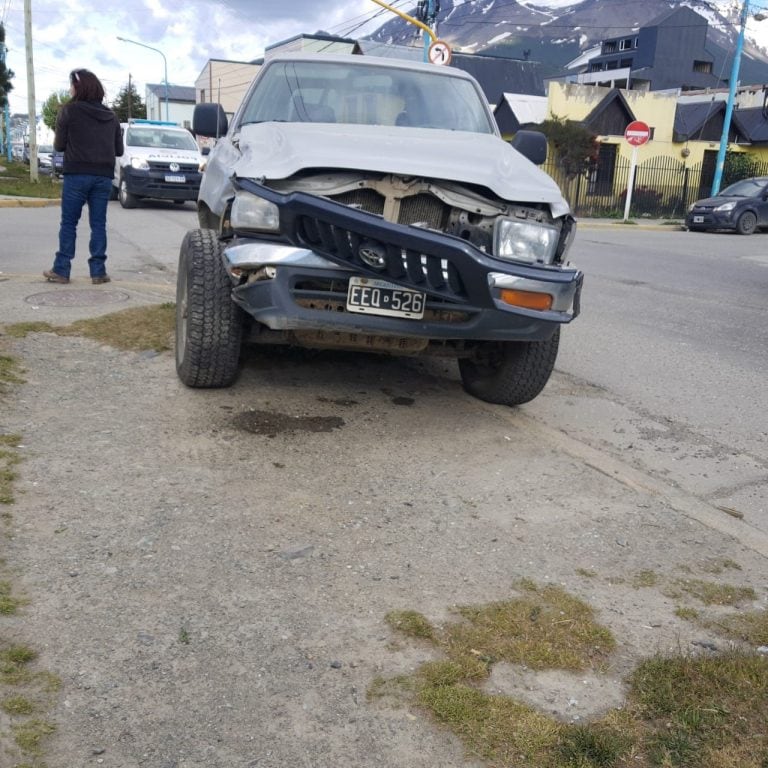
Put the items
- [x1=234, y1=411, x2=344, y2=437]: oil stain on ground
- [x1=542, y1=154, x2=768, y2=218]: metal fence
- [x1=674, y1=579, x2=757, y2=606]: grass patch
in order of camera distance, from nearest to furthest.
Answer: [x1=674, y1=579, x2=757, y2=606]: grass patch < [x1=234, y1=411, x2=344, y2=437]: oil stain on ground < [x1=542, y1=154, x2=768, y2=218]: metal fence

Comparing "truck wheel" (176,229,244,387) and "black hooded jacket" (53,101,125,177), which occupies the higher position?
"black hooded jacket" (53,101,125,177)

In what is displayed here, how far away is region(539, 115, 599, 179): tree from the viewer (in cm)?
3225

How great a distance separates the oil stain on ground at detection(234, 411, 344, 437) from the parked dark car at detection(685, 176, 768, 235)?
22.1 metres

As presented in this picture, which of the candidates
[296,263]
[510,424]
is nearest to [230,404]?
[296,263]

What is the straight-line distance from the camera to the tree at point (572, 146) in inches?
1270

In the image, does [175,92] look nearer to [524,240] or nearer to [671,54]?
[671,54]

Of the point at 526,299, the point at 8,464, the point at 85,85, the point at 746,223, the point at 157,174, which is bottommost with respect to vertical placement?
the point at 8,464

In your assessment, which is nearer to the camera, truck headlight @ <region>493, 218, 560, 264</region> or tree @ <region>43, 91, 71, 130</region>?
truck headlight @ <region>493, 218, 560, 264</region>

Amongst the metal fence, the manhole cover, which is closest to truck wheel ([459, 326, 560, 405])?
the manhole cover

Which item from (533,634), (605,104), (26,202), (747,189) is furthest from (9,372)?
(605,104)

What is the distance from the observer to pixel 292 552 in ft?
10.4

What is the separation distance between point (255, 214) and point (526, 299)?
1330 millimetres

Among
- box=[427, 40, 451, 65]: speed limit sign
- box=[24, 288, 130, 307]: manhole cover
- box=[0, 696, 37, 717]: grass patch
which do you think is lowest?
box=[0, 696, 37, 717]: grass patch

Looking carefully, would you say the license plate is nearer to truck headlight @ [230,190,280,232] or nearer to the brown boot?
truck headlight @ [230,190,280,232]
